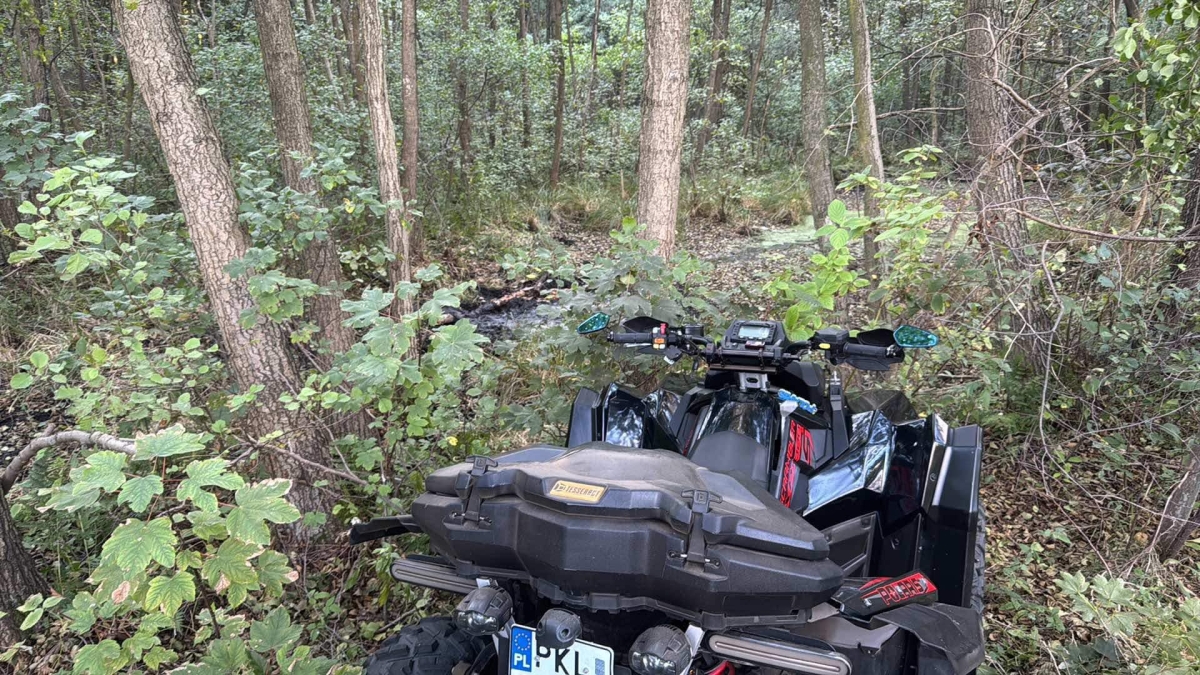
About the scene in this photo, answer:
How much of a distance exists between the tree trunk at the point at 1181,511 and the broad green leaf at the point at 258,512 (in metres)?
3.83

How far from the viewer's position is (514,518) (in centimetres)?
164

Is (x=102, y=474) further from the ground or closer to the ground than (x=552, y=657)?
further from the ground

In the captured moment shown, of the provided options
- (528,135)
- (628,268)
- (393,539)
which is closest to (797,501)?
(628,268)

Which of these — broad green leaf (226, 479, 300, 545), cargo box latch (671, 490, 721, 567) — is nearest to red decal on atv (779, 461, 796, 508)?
cargo box latch (671, 490, 721, 567)

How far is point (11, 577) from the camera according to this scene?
10.5 feet

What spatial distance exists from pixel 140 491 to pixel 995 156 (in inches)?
163

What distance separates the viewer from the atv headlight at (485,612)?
5.62 ft

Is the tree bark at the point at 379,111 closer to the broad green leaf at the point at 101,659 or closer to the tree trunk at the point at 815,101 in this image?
the broad green leaf at the point at 101,659

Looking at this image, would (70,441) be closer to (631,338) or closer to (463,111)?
(631,338)

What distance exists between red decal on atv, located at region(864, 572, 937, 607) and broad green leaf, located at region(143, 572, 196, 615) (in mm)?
1890

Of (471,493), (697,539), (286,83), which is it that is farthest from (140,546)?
(286,83)

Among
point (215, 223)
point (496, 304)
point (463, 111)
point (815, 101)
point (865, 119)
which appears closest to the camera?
point (215, 223)

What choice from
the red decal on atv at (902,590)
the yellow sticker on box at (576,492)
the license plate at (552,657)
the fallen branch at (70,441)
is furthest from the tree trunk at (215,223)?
the red decal on atv at (902,590)

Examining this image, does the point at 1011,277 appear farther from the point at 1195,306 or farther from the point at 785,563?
the point at 785,563
